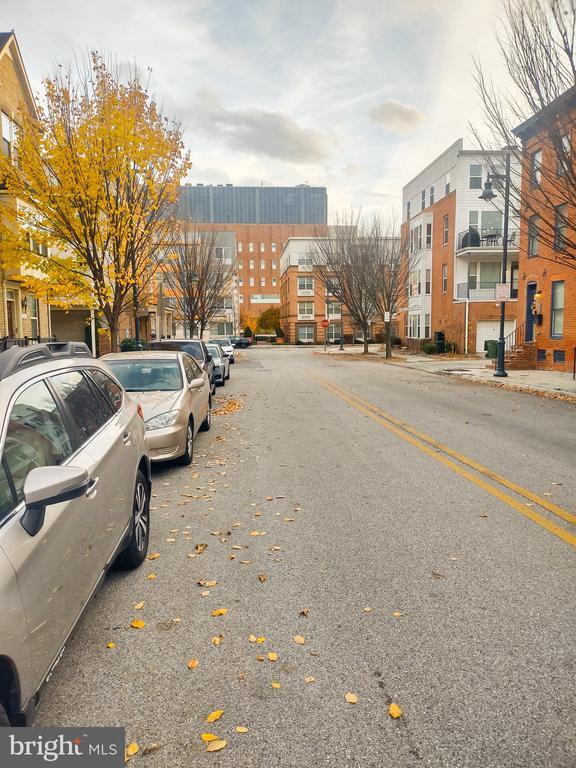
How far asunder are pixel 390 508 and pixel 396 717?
10.6ft

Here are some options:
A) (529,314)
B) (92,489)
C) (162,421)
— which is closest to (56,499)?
(92,489)

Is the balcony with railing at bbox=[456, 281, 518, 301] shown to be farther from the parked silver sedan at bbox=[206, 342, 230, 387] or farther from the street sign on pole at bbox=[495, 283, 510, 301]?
the parked silver sedan at bbox=[206, 342, 230, 387]

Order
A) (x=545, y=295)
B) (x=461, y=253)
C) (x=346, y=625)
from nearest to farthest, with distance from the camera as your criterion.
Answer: (x=346, y=625)
(x=545, y=295)
(x=461, y=253)

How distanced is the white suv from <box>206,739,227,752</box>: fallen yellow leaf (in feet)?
2.47

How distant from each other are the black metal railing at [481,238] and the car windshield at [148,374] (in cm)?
3158

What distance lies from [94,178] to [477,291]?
1091 inches

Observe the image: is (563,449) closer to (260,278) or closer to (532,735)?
(532,735)

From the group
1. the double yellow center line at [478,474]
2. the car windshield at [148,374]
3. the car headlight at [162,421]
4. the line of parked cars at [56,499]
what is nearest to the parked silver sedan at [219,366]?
the double yellow center line at [478,474]

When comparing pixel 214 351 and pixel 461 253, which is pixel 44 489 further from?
pixel 461 253

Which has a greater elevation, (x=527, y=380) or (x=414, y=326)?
(x=414, y=326)

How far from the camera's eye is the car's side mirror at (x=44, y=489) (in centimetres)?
231

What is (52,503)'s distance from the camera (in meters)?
2.40

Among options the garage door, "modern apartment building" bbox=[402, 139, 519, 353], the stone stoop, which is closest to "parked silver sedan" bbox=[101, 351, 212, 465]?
the stone stoop

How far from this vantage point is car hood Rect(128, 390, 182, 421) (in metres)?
7.61
